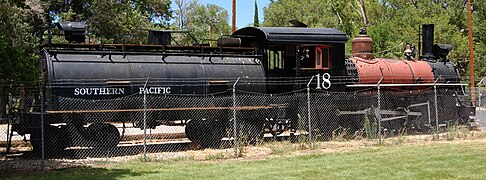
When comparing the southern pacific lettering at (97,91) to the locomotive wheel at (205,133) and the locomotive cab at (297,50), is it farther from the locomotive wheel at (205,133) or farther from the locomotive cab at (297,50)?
the locomotive cab at (297,50)

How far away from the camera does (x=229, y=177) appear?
1098cm

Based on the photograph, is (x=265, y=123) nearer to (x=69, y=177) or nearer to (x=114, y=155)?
(x=114, y=155)

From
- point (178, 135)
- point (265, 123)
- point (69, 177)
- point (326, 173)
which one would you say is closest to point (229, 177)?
point (326, 173)

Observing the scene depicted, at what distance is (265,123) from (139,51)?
4.23 metres

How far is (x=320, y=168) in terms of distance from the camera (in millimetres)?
12016

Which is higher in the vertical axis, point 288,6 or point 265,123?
point 288,6

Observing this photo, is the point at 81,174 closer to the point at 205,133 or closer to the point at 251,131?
the point at 205,133

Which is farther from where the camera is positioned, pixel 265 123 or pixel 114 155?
pixel 265 123

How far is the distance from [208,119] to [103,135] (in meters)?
2.89

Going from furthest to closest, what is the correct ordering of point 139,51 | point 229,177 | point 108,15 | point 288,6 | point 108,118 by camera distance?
point 288,6 < point 108,15 < point 139,51 < point 108,118 < point 229,177

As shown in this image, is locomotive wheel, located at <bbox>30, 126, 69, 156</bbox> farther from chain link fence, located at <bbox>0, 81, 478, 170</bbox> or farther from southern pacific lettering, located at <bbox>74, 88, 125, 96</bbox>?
southern pacific lettering, located at <bbox>74, 88, 125, 96</bbox>

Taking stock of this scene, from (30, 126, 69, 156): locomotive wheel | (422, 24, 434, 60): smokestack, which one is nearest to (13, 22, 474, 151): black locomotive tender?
(30, 126, 69, 156): locomotive wheel

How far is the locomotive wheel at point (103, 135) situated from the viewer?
47.3ft

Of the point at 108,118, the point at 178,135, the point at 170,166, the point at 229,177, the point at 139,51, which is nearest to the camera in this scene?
the point at 229,177
